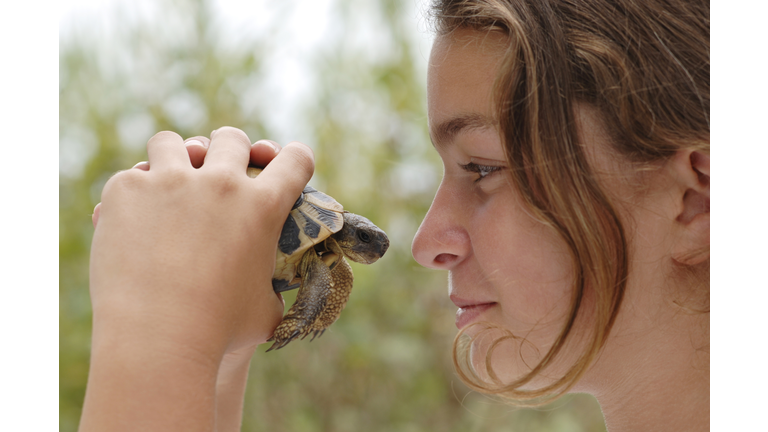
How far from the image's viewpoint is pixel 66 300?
4.89ft

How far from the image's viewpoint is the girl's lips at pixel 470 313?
0.62 m

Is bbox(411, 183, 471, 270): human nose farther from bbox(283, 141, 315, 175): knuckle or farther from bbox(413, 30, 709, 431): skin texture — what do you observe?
bbox(283, 141, 315, 175): knuckle

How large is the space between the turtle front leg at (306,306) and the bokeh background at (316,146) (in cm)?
99

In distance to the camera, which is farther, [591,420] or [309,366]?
[591,420]

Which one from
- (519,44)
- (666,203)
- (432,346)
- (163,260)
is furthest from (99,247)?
(432,346)

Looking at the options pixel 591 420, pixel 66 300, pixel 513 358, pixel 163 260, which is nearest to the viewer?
pixel 163 260

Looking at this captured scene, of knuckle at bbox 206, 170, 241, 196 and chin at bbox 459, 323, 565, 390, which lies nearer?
knuckle at bbox 206, 170, 241, 196

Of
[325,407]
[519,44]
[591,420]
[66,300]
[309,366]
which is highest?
[519,44]

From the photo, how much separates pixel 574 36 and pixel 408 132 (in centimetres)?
117

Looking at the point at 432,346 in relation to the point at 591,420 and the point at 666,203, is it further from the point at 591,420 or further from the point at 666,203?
the point at 666,203

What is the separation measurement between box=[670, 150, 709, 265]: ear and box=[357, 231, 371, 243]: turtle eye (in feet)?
1.01

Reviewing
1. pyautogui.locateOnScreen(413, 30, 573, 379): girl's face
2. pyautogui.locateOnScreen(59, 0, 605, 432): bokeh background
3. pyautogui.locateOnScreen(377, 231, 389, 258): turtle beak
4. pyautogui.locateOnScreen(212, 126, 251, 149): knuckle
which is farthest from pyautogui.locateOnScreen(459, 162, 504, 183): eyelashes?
pyautogui.locateOnScreen(59, 0, 605, 432): bokeh background

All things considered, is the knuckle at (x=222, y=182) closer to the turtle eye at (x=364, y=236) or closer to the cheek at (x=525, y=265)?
the turtle eye at (x=364, y=236)

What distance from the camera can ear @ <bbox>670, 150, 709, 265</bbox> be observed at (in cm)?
53
